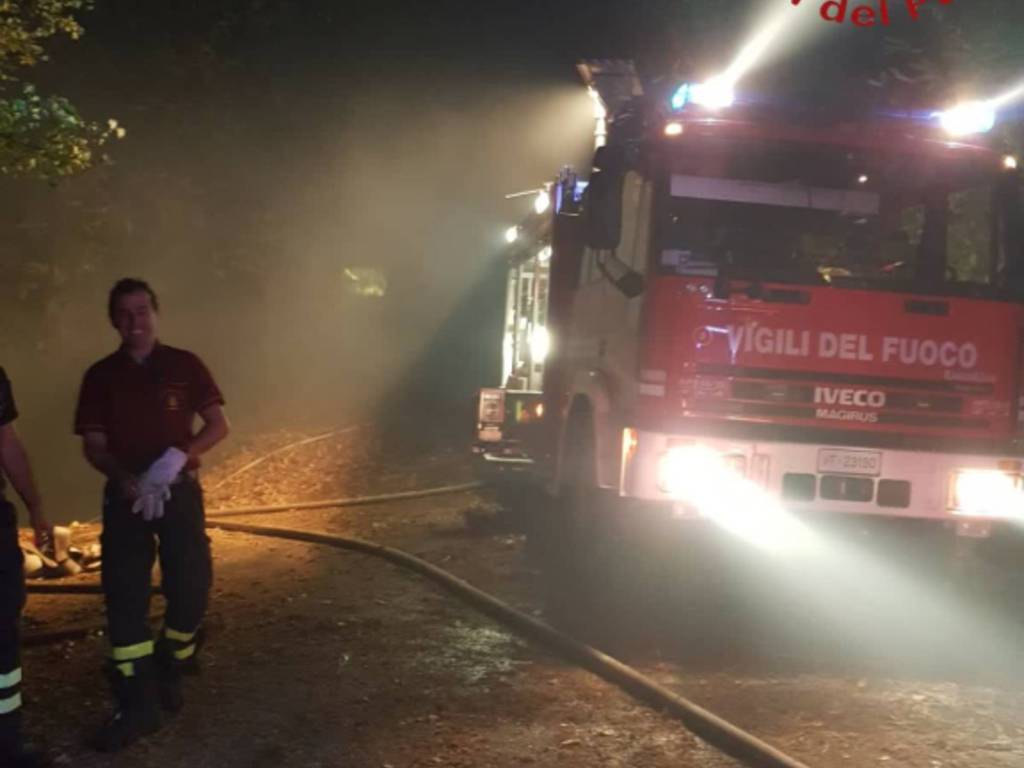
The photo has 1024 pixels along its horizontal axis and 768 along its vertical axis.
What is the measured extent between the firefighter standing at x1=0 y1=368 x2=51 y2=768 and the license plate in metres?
4.01

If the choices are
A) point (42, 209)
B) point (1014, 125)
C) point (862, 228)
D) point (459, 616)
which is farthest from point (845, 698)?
point (42, 209)

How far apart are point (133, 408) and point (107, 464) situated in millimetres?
247

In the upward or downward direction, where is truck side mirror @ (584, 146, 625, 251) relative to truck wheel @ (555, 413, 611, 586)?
upward

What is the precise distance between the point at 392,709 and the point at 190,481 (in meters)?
1.32

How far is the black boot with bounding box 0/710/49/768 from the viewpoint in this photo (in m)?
3.80

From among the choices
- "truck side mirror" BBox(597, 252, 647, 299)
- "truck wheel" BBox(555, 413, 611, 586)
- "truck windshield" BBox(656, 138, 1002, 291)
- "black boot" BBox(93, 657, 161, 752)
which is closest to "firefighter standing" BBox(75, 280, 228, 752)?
"black boot" BBox(93, 657, 161, 752)

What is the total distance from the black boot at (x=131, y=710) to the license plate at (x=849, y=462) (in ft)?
11.9

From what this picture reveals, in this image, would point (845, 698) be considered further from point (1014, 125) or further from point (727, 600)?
point (1014, 125)

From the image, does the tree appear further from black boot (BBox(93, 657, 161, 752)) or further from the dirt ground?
black boot (BBox(93, 657, 161, 752))

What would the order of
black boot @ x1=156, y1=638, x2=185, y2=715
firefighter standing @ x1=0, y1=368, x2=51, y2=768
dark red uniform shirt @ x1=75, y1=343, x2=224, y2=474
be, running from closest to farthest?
firefighter standing @ x1=0, y1=368, x2=51, y2=768
dark red uniform shirt @ x1=75, y1=343, x2=224, y2=474
black boot @ x1=156, y1=638, x2=185, y2=715

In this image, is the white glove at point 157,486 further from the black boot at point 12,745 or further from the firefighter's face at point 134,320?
the black boot at point 12,745

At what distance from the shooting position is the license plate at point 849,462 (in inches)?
231

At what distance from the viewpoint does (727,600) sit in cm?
689

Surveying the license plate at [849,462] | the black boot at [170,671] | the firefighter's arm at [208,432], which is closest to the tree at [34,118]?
the firefighter's arm at [208,432]
